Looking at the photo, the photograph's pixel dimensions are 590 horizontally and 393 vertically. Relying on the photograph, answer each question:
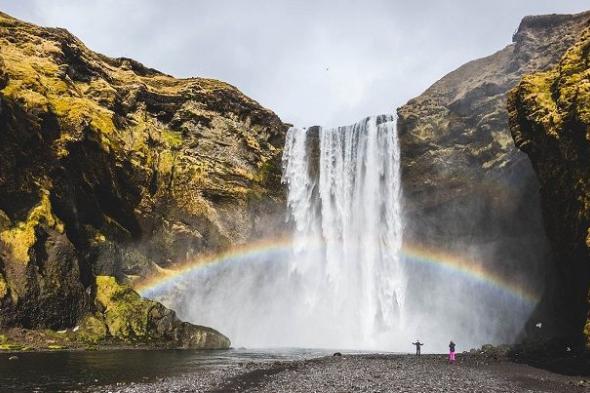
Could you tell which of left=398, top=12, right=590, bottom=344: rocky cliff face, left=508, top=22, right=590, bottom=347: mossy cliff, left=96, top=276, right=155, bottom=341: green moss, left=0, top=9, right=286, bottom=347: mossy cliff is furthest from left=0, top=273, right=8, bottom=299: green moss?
left=398, top=12, right=590, bottom=344: rocky cliff face

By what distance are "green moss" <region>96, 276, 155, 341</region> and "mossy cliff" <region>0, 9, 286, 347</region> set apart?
0.39ft

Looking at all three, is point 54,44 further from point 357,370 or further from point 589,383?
point 589,383

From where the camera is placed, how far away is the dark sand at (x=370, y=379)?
789 inches

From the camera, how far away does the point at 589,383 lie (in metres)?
21.8

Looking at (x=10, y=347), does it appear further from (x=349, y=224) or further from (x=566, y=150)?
(x=349, y=224)

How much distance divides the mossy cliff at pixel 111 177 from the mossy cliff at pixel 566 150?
30.4 meters

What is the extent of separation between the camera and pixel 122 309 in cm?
4366

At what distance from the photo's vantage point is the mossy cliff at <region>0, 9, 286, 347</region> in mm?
40188

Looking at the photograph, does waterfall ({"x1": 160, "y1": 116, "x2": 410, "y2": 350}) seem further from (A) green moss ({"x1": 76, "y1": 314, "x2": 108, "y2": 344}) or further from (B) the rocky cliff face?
(A) green moss ({"x1": 76, "y1": 314, "x2": 108, "y2": 344})

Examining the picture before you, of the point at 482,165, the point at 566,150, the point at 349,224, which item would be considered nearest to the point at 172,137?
the point at 349,224

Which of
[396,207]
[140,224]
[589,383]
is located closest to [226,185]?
[140,224]

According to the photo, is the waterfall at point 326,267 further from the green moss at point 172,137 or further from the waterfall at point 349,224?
→ the green moss at point 172,137

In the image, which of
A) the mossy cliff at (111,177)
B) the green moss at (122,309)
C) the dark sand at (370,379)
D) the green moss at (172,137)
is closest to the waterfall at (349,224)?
the mossy cliff at (111,177)

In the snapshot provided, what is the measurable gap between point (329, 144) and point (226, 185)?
14.6 meters
